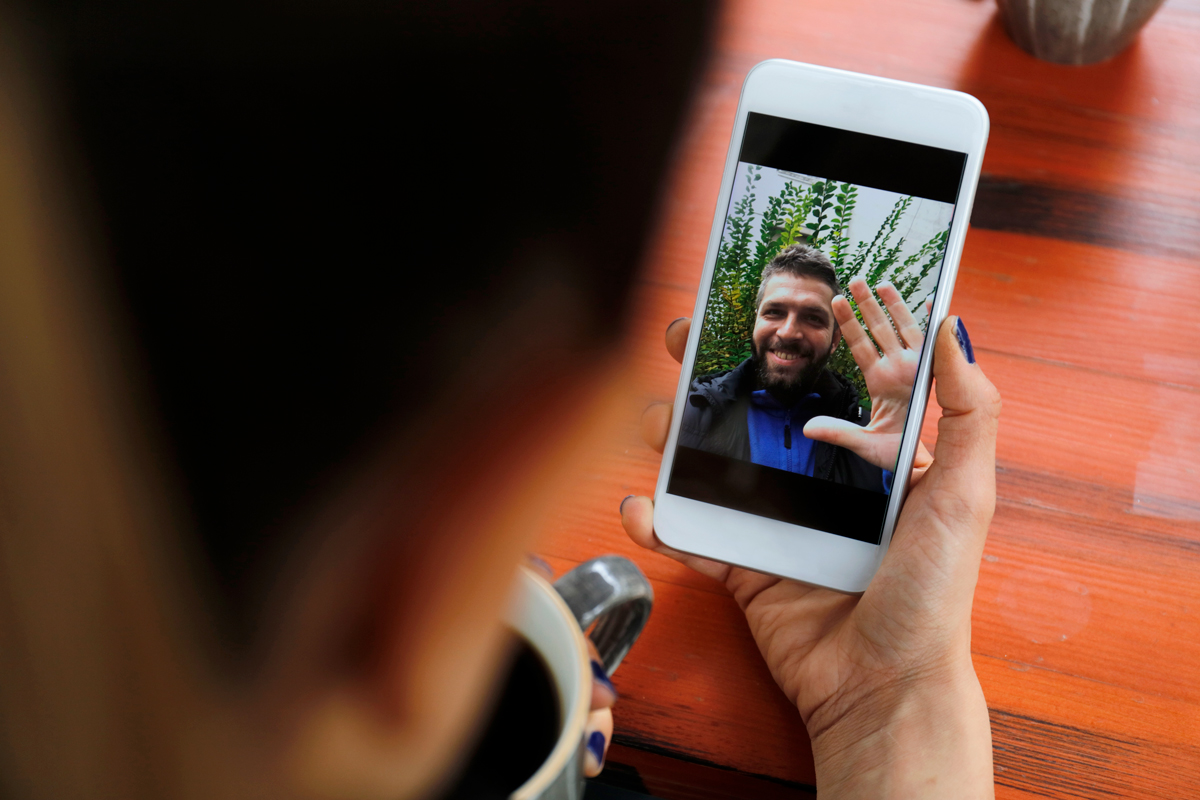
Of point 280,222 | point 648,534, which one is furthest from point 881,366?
point 280,222

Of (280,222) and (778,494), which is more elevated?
(280,222)

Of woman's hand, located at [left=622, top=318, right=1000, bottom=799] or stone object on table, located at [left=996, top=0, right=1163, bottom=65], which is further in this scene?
stone object on table, located at [left=996, top=0, right=1163, bottom=65]

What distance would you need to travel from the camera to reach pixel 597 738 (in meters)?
0.25

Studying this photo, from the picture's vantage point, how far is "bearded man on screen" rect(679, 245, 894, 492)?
1.02 feet

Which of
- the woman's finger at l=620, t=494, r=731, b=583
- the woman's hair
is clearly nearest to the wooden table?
the woman's finger at l=620, t=494, r=731, b=583

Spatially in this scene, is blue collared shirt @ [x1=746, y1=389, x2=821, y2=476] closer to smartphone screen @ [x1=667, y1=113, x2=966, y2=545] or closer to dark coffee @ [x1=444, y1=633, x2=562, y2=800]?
smartphone screen @ [x1=667, y1=113, x2=966, y2=545]

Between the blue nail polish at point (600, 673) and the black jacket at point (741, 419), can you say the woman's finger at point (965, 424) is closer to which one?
the black jacket at point (741, 419)

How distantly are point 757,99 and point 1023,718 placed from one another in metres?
0.29

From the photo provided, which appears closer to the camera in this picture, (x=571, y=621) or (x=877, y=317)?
(x=571, y=621)

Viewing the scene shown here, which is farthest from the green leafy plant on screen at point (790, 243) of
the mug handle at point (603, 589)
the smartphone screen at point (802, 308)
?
the mug handle at point (603, 589)

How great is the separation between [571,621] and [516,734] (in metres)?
0.06

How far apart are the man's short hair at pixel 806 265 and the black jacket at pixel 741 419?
0.04 meters

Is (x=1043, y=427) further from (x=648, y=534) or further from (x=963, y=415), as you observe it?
(x=648, y=534)

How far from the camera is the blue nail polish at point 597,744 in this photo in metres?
0.25
